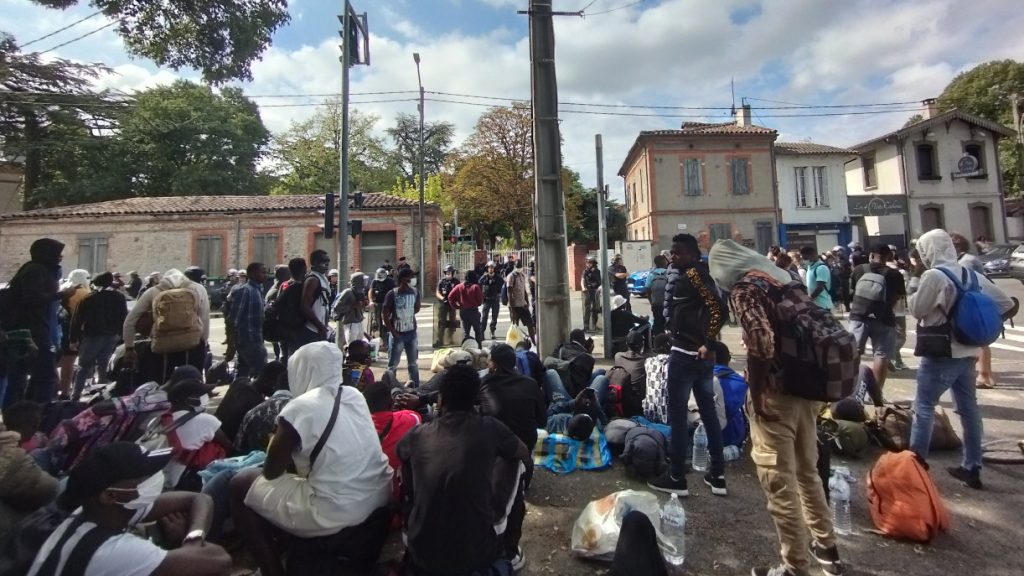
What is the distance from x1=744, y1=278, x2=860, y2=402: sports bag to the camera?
2.35 meters

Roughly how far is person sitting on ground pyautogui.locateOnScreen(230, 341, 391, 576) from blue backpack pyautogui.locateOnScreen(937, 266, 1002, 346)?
3.85 meters

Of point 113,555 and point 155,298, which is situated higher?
point 155,298

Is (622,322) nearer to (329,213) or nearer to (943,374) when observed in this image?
(943,374)

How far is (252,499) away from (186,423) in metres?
0.87

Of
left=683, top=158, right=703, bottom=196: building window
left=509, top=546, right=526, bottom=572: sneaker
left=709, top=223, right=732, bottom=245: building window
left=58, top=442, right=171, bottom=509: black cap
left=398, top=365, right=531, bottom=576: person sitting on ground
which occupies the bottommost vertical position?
left=509, top=546, right=526, bottom=572: sneaker

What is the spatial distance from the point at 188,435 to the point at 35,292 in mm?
3253

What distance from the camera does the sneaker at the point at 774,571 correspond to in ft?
8.09

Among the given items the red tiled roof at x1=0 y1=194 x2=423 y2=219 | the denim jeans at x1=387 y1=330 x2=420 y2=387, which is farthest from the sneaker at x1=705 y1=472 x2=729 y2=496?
the red tiled roof at x1=0 y1=194 x2=423 y2=219

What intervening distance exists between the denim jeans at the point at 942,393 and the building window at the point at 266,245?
2304 cm

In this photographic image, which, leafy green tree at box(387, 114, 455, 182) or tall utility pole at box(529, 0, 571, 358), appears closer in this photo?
tall utility pole at box(529, 0, 571, 358)

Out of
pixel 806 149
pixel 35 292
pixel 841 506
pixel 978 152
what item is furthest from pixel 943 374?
pixel 978 152

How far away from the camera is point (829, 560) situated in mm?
2562

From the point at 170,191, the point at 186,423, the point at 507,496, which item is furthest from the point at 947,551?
the point at 170,191

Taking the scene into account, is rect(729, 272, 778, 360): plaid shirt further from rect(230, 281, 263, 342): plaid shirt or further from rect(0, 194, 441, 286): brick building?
rect(0, 194, 441, 286): brick building
